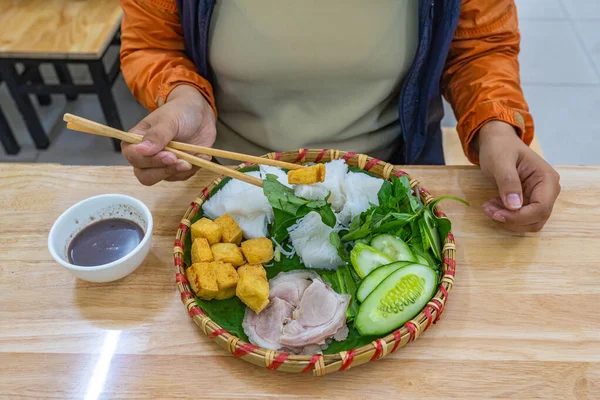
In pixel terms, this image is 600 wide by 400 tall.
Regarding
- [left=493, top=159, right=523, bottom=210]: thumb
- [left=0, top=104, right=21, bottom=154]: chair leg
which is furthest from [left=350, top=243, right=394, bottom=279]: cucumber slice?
[left=0, top=104, right=21, bottom=154]: chair leg

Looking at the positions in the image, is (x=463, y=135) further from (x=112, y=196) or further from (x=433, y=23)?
(x=112, y=196)

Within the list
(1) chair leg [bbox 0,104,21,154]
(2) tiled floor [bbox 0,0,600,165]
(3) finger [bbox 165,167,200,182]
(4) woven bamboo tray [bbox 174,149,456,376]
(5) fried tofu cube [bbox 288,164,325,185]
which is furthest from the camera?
(2) tiled floor [bbox 0,0,600,165]

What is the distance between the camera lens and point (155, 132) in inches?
41.4

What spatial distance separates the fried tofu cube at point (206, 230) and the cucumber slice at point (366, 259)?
30 centimetres

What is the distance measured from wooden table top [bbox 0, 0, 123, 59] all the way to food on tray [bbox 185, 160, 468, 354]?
177 cm

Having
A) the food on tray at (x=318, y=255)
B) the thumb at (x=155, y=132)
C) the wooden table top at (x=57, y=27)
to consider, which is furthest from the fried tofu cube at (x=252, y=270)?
the wooden table top at (x=57, y=27)

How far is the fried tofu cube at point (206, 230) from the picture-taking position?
1.02m

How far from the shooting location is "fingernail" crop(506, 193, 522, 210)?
107cm

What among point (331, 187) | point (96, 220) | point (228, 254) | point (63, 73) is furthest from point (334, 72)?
point (63, 73)

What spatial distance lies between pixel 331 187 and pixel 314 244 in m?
0.15

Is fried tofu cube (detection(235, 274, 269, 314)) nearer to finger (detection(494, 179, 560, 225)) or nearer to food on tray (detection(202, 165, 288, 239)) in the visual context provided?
food on tray (detection(202, 165, 288, 239))

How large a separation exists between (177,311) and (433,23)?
100cm

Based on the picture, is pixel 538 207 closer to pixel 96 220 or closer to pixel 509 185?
pixel 509 185

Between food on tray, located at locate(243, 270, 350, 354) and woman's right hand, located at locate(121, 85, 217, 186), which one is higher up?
woman's right hand, located at locate(121, 85, 217, 186)
